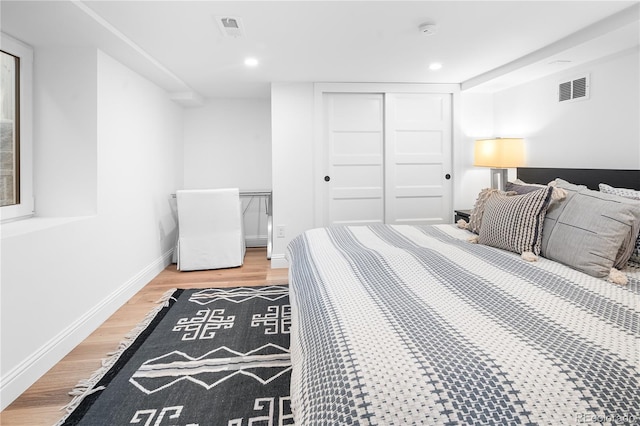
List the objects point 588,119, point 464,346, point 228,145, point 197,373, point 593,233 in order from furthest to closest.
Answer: point 228,145 → point 588,119 → point 197,373 → point 593,233 → point 464,346

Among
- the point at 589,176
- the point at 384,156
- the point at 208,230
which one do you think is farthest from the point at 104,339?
the point at 589,176

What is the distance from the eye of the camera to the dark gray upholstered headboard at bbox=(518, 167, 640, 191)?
102 inches

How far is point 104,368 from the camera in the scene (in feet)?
7.01

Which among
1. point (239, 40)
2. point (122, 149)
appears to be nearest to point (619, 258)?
point (239, 40)

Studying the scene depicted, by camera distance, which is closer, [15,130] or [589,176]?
[15,130]

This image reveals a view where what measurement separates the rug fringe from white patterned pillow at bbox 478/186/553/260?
7.83 feet

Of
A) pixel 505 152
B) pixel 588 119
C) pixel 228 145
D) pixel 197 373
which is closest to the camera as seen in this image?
pixel 197 373

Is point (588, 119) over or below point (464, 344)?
over

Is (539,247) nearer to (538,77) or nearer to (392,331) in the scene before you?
(392,331)

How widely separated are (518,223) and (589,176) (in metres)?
1.34

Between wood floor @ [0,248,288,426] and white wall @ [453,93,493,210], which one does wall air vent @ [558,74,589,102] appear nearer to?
white wall @ [453,93,493,210]

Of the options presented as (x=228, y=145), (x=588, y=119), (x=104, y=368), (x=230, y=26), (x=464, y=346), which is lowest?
(x=104, y=368)

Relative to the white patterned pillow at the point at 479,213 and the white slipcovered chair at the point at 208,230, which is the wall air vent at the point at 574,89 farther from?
the white slipcovered chair at the point at 208,230

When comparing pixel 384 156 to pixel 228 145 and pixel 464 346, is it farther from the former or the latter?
pixel 464 346
